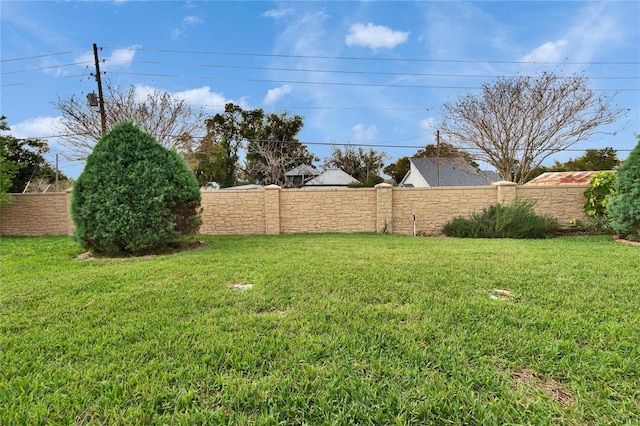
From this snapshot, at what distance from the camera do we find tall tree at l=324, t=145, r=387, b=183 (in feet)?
122

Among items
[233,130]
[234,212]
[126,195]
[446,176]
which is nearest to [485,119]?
[446,176]

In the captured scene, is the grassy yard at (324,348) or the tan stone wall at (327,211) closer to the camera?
the grassy yard at (324,348)

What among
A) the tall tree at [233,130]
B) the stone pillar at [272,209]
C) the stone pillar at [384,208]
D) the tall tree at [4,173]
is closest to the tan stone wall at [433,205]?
the stone pillar at [384,208]

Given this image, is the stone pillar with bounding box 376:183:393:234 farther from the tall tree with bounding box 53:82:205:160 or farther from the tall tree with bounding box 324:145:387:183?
the tall tree with bounding box 324:145:387:183

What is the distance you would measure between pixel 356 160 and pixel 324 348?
36259mm

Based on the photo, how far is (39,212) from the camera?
1123cm

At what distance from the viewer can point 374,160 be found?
37.8 metres

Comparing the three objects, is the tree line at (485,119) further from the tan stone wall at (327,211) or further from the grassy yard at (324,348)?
the grassy yard at (324,348)

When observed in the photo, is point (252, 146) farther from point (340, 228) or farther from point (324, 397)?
point (324, 397)

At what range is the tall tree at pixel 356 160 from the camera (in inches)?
1462

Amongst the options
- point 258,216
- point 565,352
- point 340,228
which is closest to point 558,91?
point 340,228

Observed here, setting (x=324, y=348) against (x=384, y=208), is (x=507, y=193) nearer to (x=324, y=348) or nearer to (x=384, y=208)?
(x=384, y=208)

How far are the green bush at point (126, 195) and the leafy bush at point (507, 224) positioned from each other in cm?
784

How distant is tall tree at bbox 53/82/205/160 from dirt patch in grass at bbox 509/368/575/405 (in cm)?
1790
